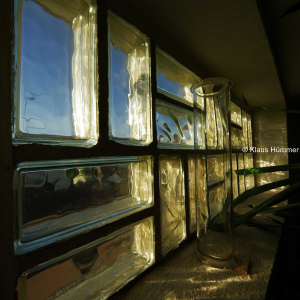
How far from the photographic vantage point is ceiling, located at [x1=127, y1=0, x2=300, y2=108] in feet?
1.77

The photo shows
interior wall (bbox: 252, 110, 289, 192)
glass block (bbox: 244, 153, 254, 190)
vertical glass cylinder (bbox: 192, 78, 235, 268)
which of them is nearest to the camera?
vertical glass cylinder (bbox: 192, 78, 235, 268)

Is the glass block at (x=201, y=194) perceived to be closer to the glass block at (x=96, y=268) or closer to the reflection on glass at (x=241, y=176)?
the glass block at (x=96, y=268)

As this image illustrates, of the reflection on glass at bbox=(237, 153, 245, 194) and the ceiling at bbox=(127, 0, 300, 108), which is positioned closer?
the ceiling at bbox=(127, 0, 300, 108)

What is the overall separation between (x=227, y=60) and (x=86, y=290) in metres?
A: 0.96

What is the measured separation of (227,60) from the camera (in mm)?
842

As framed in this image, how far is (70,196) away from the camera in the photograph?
39cm

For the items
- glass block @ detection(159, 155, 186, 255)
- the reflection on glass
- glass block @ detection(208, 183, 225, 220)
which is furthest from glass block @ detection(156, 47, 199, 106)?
the reflection on glass

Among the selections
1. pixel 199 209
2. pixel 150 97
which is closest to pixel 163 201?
pixel 199 209

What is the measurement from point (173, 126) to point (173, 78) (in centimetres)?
19

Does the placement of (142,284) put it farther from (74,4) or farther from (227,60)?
(227,60)

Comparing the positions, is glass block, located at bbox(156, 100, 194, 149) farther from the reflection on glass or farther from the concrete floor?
the reflection on glass

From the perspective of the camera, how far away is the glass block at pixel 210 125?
1.94 ft

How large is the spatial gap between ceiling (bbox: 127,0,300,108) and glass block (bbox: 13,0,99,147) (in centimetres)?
22

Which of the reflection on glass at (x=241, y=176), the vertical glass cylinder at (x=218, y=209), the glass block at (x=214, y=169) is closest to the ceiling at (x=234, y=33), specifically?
the vertical glass cylinder at (x=218, y=209)
